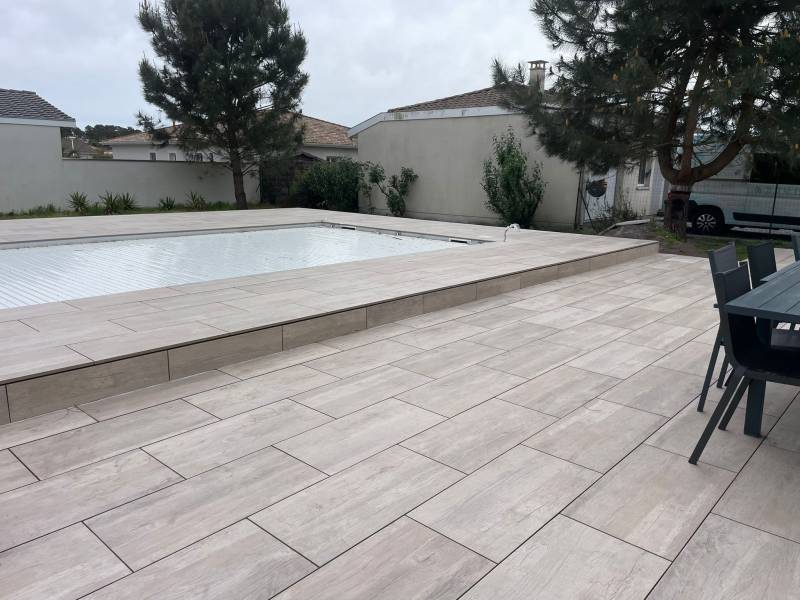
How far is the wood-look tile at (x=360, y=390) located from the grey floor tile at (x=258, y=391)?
9 cm

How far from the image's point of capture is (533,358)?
3.71m

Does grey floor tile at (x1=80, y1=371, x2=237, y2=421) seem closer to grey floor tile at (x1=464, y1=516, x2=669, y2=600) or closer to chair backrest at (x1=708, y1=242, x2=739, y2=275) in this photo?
grey floor tile at (x1=464, y1=516, x2=669, y2=600)

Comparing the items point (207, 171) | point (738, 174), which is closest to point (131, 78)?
point (207, 171)

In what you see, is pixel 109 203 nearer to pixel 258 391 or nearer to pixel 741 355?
pixel 258 391

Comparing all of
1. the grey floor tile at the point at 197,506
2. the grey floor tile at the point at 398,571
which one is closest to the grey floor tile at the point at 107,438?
the grey floor tile at the point at 197,506

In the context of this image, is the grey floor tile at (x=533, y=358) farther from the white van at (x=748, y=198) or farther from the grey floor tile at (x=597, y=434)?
the white van at (x=748, y=198)

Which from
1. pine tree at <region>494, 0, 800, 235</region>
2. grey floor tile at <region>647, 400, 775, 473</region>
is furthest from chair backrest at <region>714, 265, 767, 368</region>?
pine tree at <region>494, 0, 800, 235</region>

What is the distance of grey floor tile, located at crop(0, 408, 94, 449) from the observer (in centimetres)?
257

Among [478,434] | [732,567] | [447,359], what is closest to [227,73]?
[447,359]

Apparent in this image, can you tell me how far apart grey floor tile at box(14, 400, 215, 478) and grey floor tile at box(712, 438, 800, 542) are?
6.98 feet

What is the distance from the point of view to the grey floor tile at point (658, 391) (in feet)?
9.89

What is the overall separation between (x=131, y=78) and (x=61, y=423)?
1449 cm

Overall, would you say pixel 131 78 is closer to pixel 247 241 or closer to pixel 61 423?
pixel 247 241

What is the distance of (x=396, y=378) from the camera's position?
10.9 ft
